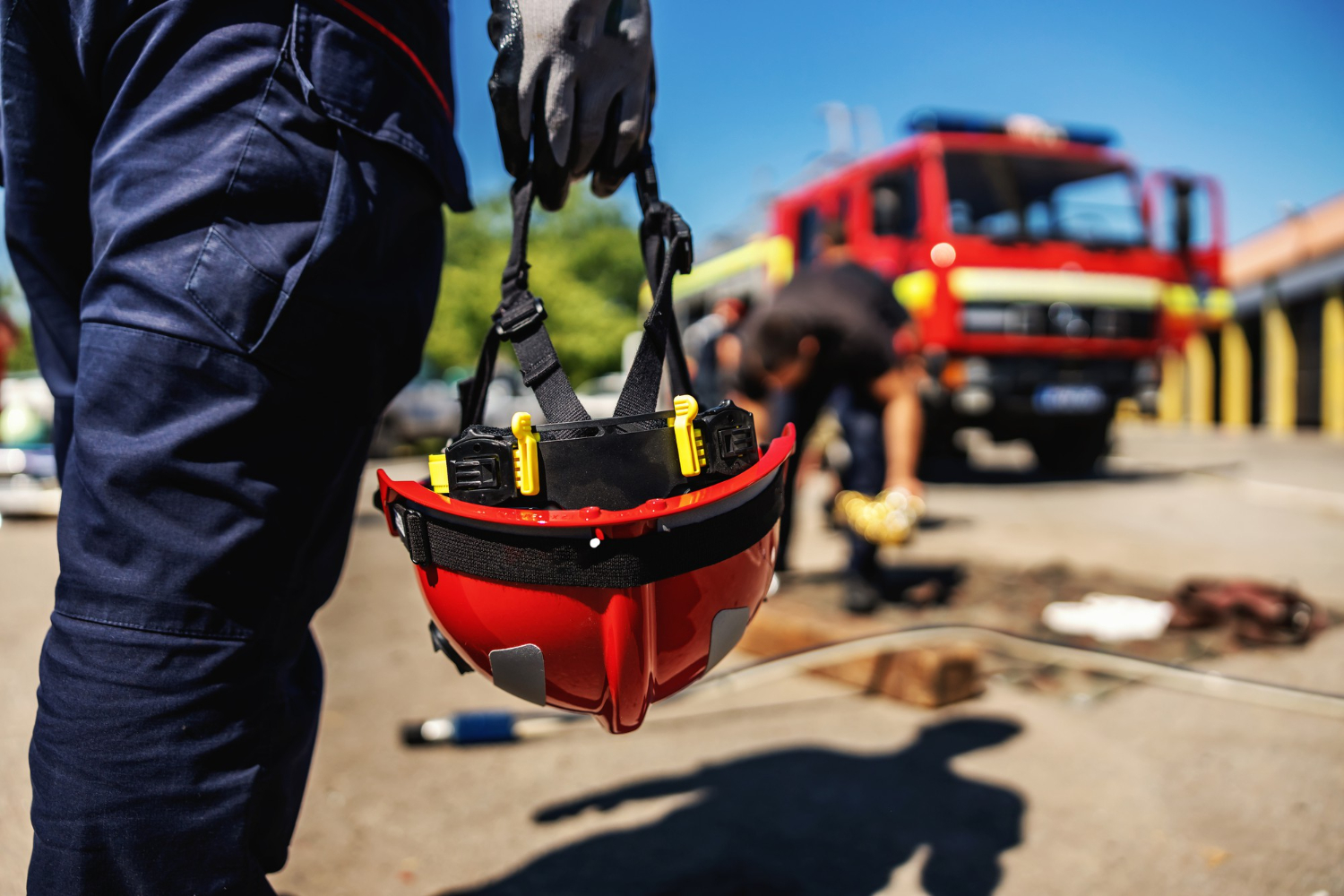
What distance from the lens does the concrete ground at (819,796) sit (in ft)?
5.13

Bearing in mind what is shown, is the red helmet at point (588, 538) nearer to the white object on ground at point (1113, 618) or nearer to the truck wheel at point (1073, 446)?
the white object on ground at point (1113, 618)

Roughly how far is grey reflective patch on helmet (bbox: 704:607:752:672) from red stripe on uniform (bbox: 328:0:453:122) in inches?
29.9

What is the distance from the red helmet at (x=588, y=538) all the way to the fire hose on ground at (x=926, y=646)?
120 centimetres

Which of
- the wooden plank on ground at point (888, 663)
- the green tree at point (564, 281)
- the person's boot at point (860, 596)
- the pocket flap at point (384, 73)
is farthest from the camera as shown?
the green tree at point (564, 281)

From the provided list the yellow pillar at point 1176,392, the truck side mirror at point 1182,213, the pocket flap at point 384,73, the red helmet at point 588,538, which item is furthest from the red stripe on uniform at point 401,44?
the yellow pillar at point 1176,392

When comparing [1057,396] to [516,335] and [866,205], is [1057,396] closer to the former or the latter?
[866,205]

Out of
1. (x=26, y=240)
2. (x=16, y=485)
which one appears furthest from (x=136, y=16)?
(x=16, y=485)

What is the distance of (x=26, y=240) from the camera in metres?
1.06

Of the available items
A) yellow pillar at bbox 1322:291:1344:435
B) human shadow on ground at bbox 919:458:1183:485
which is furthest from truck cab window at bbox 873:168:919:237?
yellow pillar at bbox 1322:291:1344:435

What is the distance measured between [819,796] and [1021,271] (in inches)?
236

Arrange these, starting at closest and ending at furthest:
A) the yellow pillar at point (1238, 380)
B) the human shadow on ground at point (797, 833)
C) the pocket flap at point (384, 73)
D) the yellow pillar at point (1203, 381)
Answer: the pocket flap at point (384, 73) → the human shadow on ground at point (797, 833) → the yellow pillar at point (1238, 380) → the yellow pillar at point (1203, 381)

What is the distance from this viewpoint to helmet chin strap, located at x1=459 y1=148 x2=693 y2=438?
1.04 m

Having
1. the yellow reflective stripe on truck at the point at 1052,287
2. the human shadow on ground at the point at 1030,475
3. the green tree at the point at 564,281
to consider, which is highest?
the green tree at the point at 564,281

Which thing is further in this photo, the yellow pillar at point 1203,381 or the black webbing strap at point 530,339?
the yellow pillar at point 1203,381
